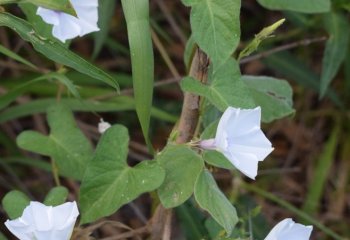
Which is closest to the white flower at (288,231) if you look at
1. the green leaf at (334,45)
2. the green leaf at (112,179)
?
the green leaf at (112,179)

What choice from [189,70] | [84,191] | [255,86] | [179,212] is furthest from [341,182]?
[84,191]

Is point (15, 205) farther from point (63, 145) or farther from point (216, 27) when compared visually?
point (216, 27)

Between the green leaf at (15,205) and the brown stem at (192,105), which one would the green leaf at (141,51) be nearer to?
the brown stem at (192,105)

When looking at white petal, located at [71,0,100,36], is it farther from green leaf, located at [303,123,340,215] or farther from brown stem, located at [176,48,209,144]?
green leaf, located at [303,123,340,215]

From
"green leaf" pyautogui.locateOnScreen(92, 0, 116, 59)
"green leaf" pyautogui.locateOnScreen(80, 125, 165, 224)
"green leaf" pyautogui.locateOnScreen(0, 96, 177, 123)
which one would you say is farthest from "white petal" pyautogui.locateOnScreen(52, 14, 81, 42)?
"green leaf" pyautogui.locateOnScreen(92, 0, 116, 59)

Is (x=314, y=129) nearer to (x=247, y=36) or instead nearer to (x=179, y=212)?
(x=247, y=36)
